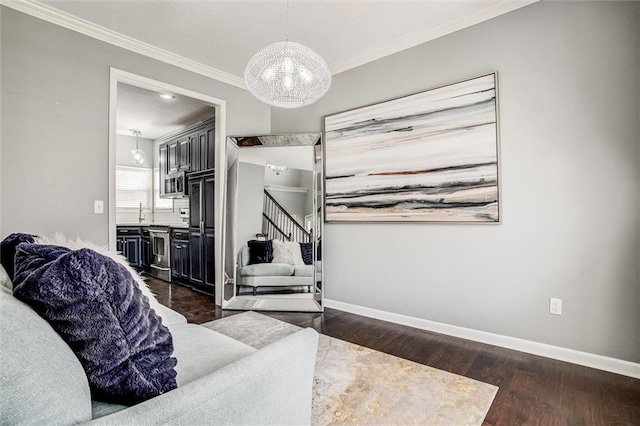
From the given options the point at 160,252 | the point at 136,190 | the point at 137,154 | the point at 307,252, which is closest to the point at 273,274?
the point at 307,252

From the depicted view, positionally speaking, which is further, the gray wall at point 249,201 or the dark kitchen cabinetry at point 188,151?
the dark kitchen cabinetry at point 188,151

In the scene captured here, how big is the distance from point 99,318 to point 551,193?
2.71 meters

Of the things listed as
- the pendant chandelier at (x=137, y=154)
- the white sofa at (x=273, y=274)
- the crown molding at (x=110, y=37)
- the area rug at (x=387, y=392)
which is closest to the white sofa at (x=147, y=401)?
the area rug at (x=387, y=392)

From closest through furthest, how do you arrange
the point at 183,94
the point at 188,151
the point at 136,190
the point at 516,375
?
1. the point at 516,375
2. the point at 183,94
3. the point at 188,151
4. the point at 136,190

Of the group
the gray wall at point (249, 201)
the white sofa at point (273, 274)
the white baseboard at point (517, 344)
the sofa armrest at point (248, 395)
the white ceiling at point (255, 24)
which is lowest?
the white baseboard at point (517, 344)

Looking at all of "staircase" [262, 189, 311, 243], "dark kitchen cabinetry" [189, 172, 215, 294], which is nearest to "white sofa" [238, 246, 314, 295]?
"staircase" [262, 189, 311, 243]

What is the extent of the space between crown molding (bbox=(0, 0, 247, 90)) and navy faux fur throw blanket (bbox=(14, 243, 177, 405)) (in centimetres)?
274

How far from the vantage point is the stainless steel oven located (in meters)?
5.00

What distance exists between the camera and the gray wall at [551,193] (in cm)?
205

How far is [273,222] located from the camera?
360 cm

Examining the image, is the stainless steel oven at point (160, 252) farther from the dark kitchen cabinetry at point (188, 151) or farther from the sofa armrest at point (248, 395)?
the sofa armrest at point (248, 395)

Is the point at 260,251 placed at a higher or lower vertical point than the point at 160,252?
higher

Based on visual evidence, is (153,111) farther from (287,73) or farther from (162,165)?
(287,73)

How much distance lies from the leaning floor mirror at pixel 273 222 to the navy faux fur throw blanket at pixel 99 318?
269cm
